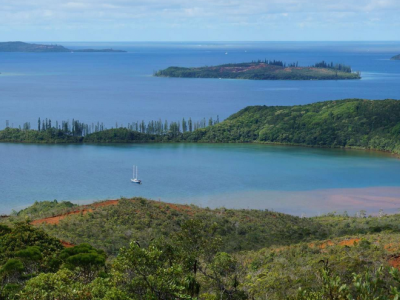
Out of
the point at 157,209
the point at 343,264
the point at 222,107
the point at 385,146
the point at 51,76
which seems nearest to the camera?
the point at 343,264

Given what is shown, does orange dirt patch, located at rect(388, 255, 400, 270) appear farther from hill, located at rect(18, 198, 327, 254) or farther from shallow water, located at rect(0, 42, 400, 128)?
shallow water, located at rect(0, 42, 400, 128)

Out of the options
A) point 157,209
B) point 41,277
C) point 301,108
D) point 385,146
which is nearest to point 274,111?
point 301,108

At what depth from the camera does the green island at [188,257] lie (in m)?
14.6

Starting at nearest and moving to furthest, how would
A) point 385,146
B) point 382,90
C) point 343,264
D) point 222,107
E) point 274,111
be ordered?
point 343,264 → point 385,146 → point 274,111 → point 222,107 → point 382,90

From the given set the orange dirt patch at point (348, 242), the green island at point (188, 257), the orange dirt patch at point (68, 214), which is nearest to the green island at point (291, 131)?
the green island at point (188, 257)

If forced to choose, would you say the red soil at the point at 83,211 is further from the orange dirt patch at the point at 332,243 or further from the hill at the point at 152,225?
the orange dirt patch at the point at 332,243

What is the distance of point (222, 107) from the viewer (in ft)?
384

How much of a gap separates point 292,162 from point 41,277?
53.1 meters

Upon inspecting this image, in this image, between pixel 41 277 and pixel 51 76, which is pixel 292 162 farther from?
pixel 51 76

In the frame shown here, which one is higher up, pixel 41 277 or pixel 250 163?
pixel 41 277

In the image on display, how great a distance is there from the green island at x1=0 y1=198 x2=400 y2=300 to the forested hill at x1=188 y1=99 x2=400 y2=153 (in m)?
37.7

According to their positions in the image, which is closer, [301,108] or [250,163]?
[250,163]

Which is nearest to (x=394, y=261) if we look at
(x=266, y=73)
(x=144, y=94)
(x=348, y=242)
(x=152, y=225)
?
(x=348, y=242)

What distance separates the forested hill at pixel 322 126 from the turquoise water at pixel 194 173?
3.05 m
